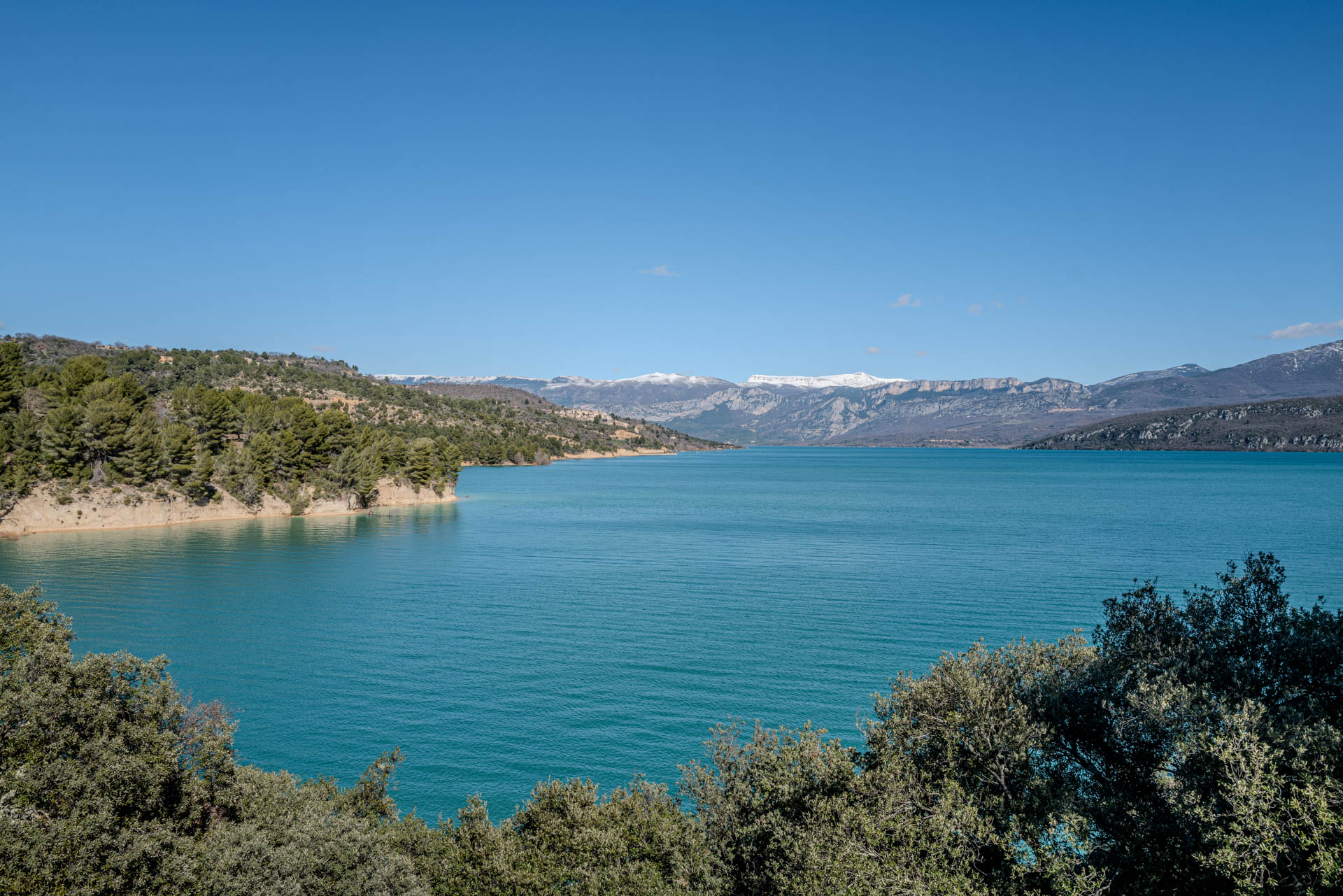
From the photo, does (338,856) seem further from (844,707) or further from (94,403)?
(94,403)

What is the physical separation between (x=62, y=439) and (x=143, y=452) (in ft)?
20.7

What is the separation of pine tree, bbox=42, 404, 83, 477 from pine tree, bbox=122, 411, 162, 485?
374 cm

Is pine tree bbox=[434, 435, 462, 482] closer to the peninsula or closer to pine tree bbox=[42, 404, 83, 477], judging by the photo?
the peninsula

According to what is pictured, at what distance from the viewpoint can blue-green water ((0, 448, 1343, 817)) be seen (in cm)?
2664

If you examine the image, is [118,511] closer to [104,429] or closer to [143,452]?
[143,452]

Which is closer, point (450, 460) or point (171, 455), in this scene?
point (171, 455)

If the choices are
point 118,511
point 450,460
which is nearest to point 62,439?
point 118,511

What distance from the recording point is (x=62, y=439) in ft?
221

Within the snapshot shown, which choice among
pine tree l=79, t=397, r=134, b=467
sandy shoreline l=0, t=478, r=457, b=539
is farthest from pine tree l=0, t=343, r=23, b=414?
sandy shoreline l=0, t=478, r=457, b=539

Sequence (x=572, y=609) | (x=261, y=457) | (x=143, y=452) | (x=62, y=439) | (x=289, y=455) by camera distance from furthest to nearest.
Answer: (x=289, y=455), (x=261, y=457), (x=143, y=452), (x=62, y=439), (x=572, y=609)

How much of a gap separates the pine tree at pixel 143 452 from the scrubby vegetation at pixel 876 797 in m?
63.3

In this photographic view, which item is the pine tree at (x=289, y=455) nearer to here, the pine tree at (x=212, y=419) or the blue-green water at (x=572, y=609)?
the pine tree at (x=212, y=419)

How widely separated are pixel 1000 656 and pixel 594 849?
35.9 feet

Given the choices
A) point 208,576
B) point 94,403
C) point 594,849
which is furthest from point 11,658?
point 94,403
